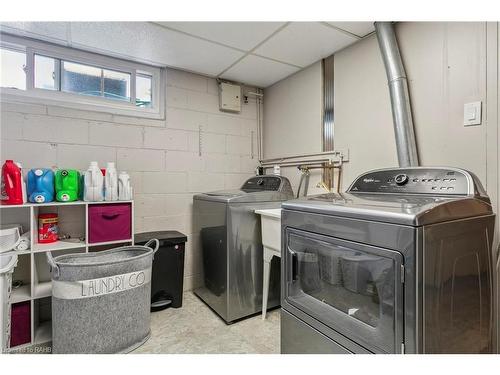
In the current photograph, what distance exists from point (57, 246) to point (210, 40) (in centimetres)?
194

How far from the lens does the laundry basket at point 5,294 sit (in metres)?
1.48

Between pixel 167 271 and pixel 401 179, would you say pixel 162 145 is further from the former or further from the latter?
pixel 401 179

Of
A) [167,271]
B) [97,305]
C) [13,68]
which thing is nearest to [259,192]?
[167,271]

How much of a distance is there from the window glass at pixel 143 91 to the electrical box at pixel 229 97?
73 centimetres

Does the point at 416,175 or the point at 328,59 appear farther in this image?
the point at 328,59

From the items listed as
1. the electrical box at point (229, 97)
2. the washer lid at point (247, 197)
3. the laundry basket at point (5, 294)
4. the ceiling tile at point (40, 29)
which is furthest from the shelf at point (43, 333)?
the electrical box at point (229, 97)

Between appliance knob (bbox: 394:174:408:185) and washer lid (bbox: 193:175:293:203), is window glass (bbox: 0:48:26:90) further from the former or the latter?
appliance knob (bbox: 394:174:408:185)

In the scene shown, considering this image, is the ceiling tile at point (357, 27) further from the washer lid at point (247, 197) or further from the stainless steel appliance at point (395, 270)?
the washer lid at point (247, 197)

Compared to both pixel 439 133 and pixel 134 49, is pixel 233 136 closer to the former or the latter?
pixel 134 49

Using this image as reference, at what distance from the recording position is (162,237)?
2.34m

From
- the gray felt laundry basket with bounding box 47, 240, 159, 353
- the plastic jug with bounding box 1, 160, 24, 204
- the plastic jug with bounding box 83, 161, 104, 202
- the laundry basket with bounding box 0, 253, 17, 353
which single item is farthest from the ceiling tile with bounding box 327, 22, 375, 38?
the laundry basket with bounding box 0, 253, 17, 353

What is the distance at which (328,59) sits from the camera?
2365 millimetres

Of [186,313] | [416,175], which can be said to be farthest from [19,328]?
[416,175]
